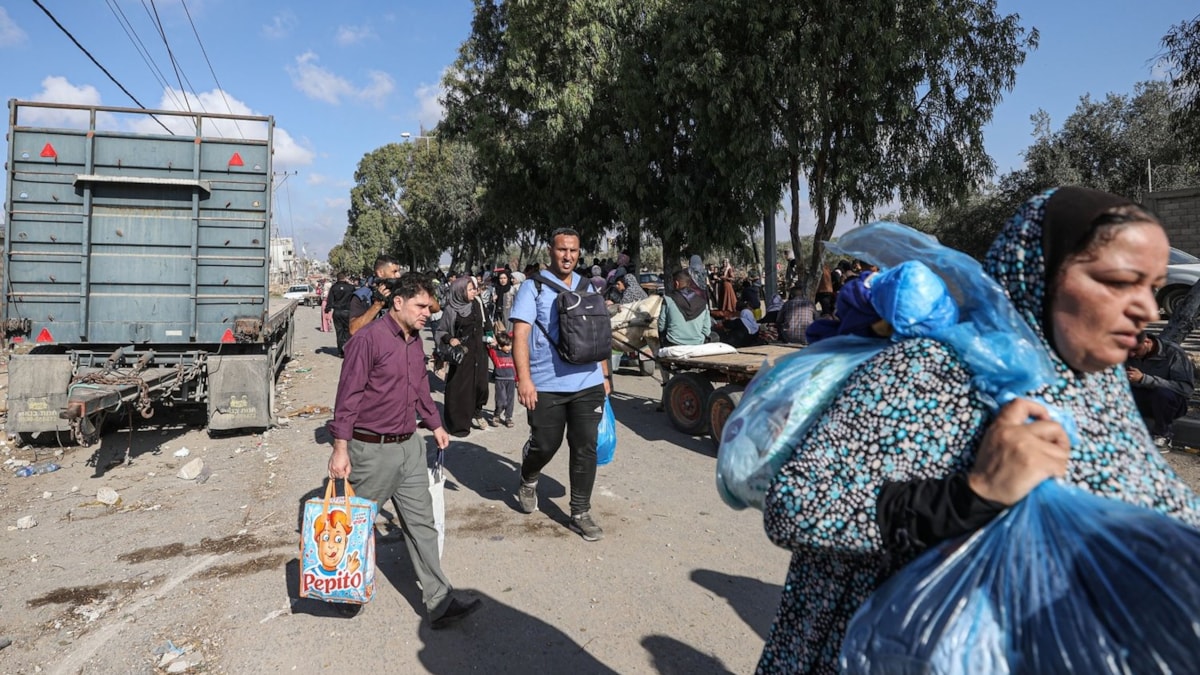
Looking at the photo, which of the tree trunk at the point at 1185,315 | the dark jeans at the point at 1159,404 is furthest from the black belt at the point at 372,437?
the tree trunk at the point at 1185,315

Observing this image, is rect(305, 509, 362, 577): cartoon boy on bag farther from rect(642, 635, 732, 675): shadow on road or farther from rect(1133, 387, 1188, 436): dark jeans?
rect(1133, 387, 1188, 436): dark jeans

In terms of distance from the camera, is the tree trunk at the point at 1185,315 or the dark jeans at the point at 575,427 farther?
the tree trunk at the point at 1185,315

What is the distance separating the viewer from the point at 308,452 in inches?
277

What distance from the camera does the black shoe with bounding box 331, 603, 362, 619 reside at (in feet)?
11.8

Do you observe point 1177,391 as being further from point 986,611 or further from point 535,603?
point 986,611

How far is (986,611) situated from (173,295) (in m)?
8.01

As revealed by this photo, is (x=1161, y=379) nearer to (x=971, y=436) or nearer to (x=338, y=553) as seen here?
(x=971, y=436)

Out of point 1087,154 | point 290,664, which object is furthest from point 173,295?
point 1087,154

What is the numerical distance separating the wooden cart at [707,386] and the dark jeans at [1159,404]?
111 inches

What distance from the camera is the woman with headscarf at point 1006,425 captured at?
1137 millimetres

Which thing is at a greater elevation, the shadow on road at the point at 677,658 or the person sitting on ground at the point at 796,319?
the person sitting on ground at the point at 796,319

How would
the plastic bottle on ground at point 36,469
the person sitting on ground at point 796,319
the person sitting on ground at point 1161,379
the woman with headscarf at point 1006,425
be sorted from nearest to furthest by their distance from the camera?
1. the woman with headscarf at point 1006,425
2. the person sitting on ground at point 1161,379
3. the plastic bottle on ground at point 36,469
4. the person sitting on ground at point 796,319

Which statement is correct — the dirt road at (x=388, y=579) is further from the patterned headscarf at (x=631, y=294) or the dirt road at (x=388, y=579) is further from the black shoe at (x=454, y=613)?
the patterned headscarf at (x=631, y=294)

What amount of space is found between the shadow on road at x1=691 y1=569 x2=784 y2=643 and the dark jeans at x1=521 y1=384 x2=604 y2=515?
93 centimetres
